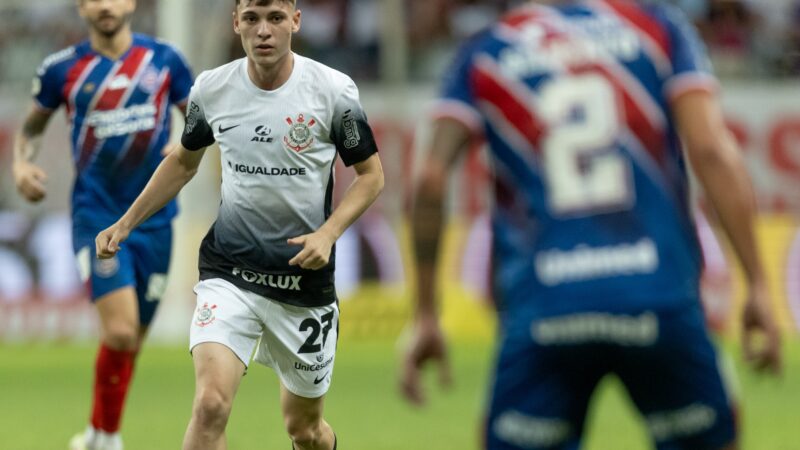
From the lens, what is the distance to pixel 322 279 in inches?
275

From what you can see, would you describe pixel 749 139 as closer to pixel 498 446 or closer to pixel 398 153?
pixel 398 153

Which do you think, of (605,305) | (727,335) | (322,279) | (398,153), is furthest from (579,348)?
(398,153)

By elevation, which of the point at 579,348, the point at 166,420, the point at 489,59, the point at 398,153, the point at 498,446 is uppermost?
the point at 489,59

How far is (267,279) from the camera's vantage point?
6.82m

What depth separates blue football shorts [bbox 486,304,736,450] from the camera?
14.1ft

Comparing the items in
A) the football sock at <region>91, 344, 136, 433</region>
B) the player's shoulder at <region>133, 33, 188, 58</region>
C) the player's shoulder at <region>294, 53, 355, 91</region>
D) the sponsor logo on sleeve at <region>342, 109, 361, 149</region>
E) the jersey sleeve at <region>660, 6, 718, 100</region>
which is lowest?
the football sock at <region>91, 344, 136, 433</region>

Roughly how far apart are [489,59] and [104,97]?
4847 millimetres

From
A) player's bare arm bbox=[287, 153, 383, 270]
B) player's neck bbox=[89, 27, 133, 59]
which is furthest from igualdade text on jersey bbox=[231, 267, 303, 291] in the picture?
player's neck bbox=[89, 27, 133, 59]

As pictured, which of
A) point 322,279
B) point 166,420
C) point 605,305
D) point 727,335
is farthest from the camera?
point 727,335

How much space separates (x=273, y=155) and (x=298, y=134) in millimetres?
147

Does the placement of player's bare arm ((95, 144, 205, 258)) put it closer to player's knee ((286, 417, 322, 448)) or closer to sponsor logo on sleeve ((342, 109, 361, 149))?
sponsor logo on sleeve ((342, 109, 361, 149))

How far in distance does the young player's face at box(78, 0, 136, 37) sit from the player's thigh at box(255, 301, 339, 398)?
2.63 metres

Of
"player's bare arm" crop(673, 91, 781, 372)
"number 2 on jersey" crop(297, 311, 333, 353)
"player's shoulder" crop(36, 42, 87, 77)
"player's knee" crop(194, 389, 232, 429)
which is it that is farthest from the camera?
"player's shoulder" crop(36, 42, 87, 77)

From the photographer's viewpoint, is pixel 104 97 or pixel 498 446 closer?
pixel 498 446
